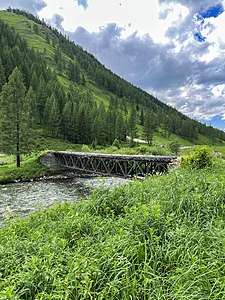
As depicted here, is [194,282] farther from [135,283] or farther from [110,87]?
[110,87]

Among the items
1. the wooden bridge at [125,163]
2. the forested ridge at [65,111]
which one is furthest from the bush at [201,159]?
the forested ridge at [65,111]

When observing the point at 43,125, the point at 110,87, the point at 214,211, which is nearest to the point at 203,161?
the point at 214,211

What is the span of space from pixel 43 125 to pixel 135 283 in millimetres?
83835

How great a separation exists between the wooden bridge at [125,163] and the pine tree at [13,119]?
19.2 ft

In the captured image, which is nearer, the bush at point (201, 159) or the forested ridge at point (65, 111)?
the bush at point (201, 159)

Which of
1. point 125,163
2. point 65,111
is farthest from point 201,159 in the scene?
point 65,111

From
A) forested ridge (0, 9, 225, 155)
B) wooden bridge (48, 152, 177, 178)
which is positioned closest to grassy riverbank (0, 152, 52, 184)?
wooden bridge (48, 152, 177, 178)

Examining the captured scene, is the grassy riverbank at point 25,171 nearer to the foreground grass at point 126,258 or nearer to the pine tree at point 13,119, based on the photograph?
the pine tree at point 13,119

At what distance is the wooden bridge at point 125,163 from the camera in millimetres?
20797

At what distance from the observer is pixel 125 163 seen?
24.1m

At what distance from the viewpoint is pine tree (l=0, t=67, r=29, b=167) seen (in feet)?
119

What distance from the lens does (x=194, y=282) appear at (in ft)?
11.1

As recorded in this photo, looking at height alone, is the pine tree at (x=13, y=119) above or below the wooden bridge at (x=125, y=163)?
above

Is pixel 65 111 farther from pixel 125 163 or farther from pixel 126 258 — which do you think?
pixel 126 258
